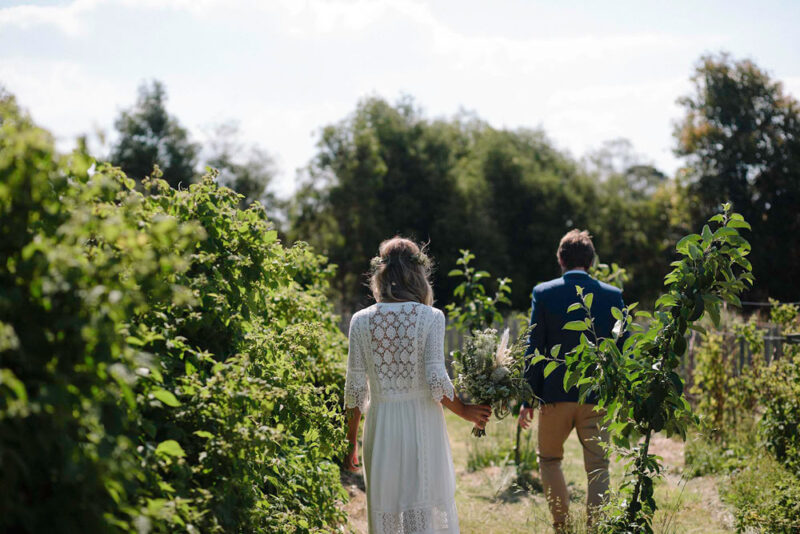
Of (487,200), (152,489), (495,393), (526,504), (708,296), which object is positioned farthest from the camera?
(487,200)

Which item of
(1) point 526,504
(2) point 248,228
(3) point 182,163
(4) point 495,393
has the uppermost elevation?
(3) point 182,163

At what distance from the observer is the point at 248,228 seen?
3002 millimetres

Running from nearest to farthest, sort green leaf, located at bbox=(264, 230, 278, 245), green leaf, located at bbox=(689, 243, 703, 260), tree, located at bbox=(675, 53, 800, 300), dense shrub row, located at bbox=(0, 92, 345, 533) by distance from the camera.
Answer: dense shrub row, located at bbox=(0, 92, 345, 533)
green leaf, located at bbox=(264, 230, 278, 245)
green leaf, located at bbox=(689, 243, 703, 260)
tree, located at bbox=(675, 53, 800, 300)

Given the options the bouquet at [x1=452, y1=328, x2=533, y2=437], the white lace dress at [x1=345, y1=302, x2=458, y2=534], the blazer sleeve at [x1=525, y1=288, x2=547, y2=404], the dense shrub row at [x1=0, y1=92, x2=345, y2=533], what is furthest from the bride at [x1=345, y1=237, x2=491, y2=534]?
the blazer sleeve at [x1=525, y1=288, x2=547, y2=404]

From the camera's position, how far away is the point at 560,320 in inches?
180

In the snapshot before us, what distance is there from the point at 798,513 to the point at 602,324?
1704 mm

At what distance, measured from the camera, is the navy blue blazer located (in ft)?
14.8

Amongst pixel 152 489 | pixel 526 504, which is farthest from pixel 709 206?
pixel 152 489

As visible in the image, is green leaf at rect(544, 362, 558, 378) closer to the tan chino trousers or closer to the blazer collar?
the tan chino trousers

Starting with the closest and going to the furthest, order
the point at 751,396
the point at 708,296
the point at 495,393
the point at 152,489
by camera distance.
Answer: the point at 152,489 < the point at 708,296 < the point at 495,393 < the point at 751,396

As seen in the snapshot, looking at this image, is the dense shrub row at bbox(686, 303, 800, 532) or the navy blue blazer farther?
the dense shrub row at bbox(686, 303, 800, 532)

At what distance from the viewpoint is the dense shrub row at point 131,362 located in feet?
5.13

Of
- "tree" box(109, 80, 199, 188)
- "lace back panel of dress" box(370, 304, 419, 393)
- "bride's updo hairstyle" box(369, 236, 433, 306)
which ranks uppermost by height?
"tree" box(109, 80, 199, 188)

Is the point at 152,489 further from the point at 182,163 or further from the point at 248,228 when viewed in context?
the point at 182,163
